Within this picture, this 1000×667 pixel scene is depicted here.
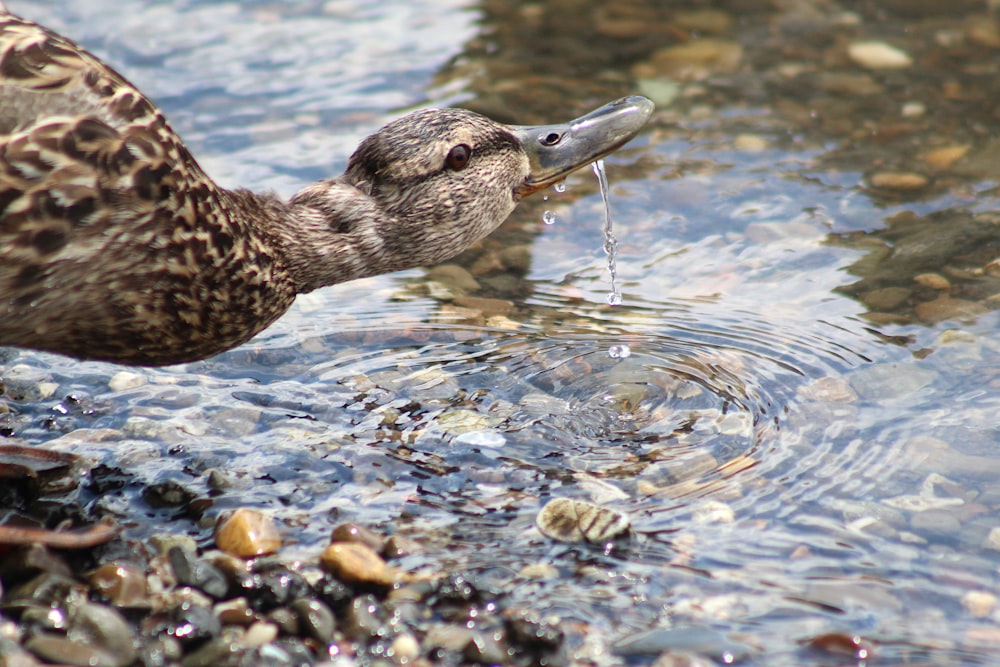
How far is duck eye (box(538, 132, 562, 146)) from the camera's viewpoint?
5664 mm

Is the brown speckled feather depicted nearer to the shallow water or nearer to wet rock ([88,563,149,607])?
the shallow water

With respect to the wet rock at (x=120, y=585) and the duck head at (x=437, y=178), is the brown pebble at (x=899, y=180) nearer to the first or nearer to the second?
the duck head at (x=437, y=178)

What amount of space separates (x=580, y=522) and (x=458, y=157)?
2.02 metres

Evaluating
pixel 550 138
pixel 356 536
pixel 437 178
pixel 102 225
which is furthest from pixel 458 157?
pixel 356 536

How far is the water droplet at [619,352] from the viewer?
555cm

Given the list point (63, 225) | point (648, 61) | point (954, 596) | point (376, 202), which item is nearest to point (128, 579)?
point (63, 225)

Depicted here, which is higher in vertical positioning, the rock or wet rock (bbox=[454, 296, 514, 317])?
the rock

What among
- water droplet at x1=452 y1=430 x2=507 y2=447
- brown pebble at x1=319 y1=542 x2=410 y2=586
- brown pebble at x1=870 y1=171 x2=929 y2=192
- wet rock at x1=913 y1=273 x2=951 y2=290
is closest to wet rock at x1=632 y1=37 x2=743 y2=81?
brown pebble at x1=870 y1=171 x2=929 y2=192

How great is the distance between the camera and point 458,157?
5.51 m

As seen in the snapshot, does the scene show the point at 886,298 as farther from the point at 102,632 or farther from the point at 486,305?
the point at 102,632

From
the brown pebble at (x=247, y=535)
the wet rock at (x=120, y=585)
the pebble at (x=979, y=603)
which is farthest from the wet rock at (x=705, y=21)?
the wet rock at (x=120, y=585)

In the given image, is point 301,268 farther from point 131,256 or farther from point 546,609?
point 546,609

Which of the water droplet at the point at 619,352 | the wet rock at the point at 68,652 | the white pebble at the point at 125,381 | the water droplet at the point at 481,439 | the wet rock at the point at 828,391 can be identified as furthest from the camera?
the water droplet at the point at 619,352

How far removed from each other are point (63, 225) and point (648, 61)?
17.5ft
